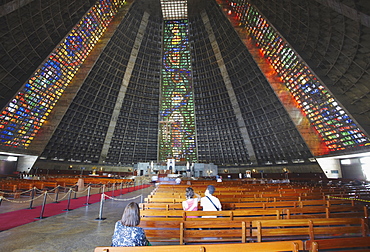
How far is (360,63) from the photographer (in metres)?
16.2

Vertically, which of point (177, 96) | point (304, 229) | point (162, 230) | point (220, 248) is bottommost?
point (162, 230)

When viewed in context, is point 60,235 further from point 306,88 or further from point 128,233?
point 306,88

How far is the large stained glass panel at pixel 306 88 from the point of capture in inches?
846

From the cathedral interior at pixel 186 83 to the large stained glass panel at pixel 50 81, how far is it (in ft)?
0.48

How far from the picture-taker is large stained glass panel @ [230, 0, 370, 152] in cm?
2148

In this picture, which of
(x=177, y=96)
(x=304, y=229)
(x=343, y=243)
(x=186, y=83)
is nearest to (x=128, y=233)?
(x=343, y=243)

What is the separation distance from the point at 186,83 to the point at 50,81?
919 inches

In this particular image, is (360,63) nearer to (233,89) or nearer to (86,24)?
(233,89)

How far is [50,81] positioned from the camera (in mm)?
25750

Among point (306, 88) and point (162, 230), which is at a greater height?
point (306, 88)

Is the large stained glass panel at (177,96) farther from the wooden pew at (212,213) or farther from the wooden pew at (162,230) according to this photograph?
the wooden pew at (162,230)

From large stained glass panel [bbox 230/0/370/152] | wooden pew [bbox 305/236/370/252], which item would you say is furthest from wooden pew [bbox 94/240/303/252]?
large stained glass panel [bbox 230/0/370/152]

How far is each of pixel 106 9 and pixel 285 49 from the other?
2513 cm

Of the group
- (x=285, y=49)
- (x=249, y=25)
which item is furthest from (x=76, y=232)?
(x=249, y=25)
